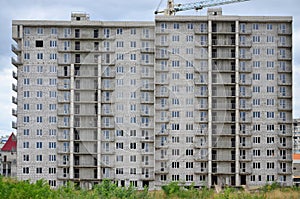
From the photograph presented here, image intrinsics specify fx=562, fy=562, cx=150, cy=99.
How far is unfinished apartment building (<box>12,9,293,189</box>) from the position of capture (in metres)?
77.8

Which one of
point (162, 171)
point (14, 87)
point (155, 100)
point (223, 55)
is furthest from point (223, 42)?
point (14, 87)

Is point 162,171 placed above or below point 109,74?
below

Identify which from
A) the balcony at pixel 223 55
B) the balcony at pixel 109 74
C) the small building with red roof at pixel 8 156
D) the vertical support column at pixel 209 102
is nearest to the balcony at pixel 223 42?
the balcony at pixel 223 55

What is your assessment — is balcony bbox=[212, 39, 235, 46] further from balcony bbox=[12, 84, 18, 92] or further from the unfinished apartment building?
balcony bbox=[12, 84, 18, 92]

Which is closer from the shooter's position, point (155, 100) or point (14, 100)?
point (155, 100)

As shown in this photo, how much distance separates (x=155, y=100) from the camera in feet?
259

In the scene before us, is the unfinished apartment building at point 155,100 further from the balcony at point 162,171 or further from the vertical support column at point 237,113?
the balcony at point 162,171

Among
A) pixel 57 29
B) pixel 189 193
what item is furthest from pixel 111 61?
pixel 189 193

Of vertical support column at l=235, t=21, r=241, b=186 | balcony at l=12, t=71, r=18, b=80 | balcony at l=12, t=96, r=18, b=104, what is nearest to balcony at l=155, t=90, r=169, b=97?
vertical support column at l=235, t=21, r=241, b=186

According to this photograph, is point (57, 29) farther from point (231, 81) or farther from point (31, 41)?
point (231, 81)

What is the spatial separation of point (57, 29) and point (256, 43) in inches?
1124

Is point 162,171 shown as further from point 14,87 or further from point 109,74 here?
point 14,87

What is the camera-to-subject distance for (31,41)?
261 feet

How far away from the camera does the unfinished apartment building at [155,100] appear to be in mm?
77750
